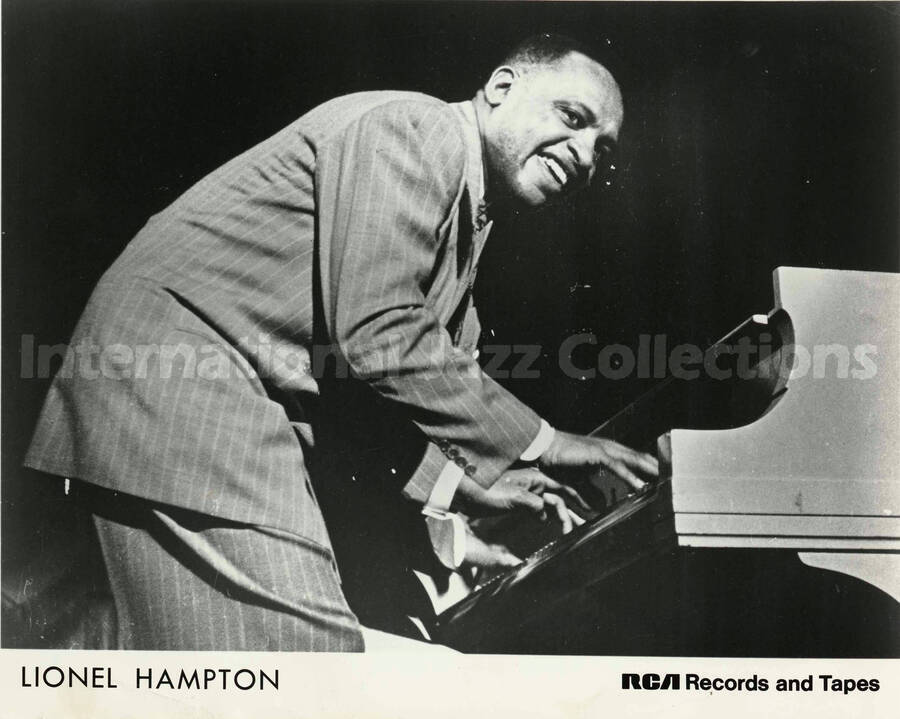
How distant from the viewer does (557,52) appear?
247cm

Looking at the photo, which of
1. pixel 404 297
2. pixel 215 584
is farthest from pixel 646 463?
pixel 215 584

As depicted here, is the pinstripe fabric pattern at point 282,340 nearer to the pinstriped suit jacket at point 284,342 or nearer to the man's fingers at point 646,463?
the pinstriped suit jacket at point 284,342

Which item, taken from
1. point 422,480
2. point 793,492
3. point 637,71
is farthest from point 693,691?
Answer: point 637,71

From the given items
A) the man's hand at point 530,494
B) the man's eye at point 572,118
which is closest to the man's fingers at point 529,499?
the man's hand at point 530,494

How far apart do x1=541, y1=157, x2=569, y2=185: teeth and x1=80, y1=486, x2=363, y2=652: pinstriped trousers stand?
0.97 m

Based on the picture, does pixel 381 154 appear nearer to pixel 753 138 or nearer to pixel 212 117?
pixel 212 117

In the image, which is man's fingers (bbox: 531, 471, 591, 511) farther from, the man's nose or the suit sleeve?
the man's nose

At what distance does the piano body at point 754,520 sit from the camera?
1.96 meters

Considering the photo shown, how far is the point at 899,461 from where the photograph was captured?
2.13 meters

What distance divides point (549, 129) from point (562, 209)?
0.19 m

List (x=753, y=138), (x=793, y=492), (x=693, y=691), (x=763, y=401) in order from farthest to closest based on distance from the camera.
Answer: (x=753, y=138) < (x=693, y=691) < (x=763, y=401) < (x=793, y=492)

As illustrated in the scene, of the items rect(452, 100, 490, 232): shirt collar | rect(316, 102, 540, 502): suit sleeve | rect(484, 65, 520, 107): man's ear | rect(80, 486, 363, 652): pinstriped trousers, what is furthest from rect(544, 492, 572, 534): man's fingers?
rect(484, 65, 520, 107): man's ear

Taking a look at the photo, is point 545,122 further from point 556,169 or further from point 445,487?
point 445,487

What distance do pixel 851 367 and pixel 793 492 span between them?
0.97ft
